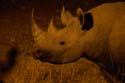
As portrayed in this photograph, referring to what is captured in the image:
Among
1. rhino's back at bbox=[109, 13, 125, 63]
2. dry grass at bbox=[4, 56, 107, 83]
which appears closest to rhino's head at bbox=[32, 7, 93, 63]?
rhino's back at bbox=[109, 13, 125, 63]

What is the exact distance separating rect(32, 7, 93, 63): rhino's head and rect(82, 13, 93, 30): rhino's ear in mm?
52

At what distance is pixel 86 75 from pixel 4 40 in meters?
2.21

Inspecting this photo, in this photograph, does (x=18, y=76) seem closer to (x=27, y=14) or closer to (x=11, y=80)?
(x=11, y=80)

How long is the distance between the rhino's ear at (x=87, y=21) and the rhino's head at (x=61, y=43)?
52 mm

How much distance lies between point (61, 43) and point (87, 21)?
44cm

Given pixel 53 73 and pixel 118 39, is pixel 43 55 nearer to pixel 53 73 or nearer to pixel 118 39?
pixel 118 39

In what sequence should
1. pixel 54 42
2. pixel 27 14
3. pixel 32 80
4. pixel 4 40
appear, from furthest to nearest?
1. pixel 27 14
2. pixel 4 40
3. pixel 32 80
4. pixel 54 42

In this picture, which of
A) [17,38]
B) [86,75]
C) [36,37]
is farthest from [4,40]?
[36,37]

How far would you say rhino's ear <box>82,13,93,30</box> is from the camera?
457cm

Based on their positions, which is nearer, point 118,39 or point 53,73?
point 118,39

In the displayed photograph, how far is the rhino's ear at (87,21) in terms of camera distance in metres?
4.57

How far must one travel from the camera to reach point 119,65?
15.7ft

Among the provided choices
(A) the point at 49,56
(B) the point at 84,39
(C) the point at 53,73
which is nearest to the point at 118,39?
(B) the point at 84,39

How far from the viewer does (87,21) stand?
4582mm
